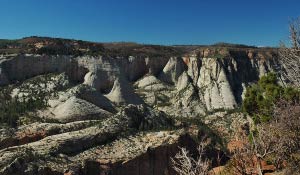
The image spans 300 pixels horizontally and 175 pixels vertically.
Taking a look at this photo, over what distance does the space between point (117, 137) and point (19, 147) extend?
1731cm

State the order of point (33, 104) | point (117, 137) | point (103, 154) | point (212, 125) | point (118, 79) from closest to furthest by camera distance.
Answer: point (103, 154)
point (117, 137)
point (33, 104)
point (212, 125)
point (118, 79)

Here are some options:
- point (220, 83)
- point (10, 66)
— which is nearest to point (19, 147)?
point (10, 66)

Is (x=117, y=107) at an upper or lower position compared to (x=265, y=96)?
lower

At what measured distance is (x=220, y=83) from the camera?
144875mm

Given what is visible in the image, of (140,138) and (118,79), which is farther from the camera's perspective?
(118,79)

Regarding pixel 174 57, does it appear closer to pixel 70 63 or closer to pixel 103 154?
pixel 70 63

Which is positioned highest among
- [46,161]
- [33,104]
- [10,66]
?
[10,66]

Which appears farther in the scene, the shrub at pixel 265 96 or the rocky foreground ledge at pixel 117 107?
the rocky foreground ledge at pixel 117 107

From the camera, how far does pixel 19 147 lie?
6756 cm

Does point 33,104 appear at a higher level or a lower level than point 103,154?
higher

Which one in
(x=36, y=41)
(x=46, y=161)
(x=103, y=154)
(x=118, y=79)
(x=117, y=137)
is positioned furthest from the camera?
(x=36, y=41)

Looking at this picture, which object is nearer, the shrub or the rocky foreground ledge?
the shrub

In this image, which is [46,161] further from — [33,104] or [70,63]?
[70,63]

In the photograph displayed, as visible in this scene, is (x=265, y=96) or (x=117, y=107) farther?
(x=117, y=107)
